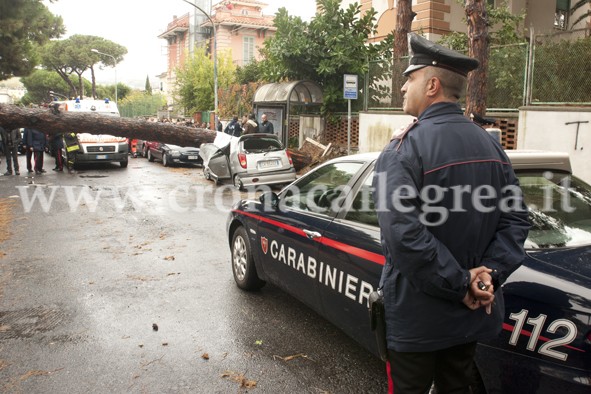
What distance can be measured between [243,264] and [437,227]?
11.4ft

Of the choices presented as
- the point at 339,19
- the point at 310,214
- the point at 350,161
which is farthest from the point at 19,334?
the point at 339,19

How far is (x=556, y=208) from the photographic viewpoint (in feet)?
10.4

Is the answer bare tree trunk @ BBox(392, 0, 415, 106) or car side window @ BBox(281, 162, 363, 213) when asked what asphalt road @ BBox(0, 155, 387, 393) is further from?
bare tree trunk @ BBox(392, 0, 415, 106)

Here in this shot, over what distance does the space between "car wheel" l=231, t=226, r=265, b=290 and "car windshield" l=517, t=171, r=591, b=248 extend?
8.81 feet

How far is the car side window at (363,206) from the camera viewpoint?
341 centimetres

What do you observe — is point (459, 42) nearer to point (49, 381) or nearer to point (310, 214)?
point (310, 214)

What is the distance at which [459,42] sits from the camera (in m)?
14.5

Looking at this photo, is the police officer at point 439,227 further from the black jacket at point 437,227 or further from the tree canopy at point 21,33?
the tree canopy at point 21,33

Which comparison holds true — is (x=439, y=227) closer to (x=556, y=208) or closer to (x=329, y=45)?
(x=556, y=208)

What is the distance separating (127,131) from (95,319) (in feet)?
10.2

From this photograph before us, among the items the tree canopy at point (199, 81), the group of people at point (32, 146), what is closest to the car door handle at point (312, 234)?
the group of people at point (32, 146)

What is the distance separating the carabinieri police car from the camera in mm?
2230

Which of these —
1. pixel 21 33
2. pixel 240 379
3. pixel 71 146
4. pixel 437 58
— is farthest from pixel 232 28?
pixel 437 58

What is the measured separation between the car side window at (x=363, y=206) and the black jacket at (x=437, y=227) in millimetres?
1408
